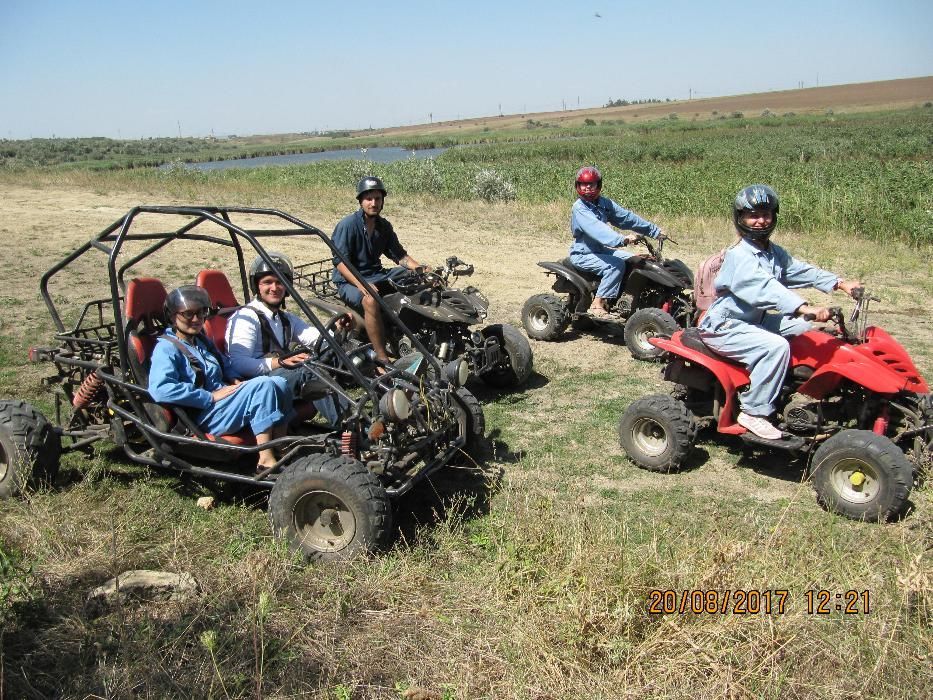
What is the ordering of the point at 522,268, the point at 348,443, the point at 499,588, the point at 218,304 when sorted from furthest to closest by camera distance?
1. the point at 522,268
2. the point at 218,304
3. the point at 348,443
4. the point at 499,588

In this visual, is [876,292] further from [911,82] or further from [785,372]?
[911,82]

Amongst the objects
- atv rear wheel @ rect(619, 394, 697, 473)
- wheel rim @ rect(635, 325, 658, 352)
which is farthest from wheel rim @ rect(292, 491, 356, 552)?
wheel rim @ rect(635, 325, 658, 352)

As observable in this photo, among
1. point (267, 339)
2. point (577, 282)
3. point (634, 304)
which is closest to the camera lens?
point (267, 339)

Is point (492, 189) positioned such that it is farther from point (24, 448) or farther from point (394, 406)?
point (394, 406)

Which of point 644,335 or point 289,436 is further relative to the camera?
point 644,335

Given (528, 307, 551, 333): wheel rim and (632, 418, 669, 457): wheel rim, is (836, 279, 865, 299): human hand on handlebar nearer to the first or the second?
(632, 418, 669, 457): wheel rim

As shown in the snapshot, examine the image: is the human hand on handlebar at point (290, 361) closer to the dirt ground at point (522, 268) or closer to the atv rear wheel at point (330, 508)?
the atv rear wheel at point (330, 508)

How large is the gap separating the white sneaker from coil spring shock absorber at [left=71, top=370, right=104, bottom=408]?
4.46m

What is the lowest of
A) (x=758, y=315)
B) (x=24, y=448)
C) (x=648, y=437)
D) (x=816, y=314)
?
(x=648, y=437)

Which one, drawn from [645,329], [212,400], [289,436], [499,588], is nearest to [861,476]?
[499,588]

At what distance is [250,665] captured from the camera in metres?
3.38

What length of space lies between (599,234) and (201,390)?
496 cm

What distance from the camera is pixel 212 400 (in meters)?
4.85

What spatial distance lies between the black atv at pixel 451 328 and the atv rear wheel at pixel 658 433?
5.17ft
